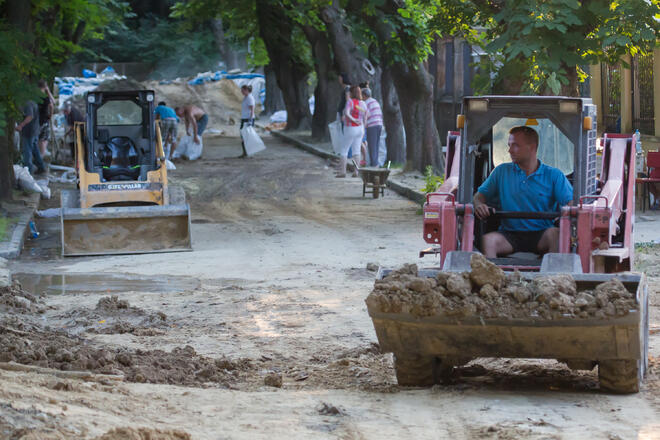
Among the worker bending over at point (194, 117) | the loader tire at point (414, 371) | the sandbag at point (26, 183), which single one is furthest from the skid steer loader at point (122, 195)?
the worker bending over at point (194, 117)

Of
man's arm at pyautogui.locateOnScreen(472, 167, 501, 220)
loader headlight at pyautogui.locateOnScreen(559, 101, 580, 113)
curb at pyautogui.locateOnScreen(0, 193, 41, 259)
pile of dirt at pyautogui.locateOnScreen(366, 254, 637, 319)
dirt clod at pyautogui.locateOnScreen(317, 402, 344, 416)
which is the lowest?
dirt clod at pyautogui.locateOnScreen(317, 402, 344, 416)

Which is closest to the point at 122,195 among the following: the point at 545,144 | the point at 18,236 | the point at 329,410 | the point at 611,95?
the point at 18,236

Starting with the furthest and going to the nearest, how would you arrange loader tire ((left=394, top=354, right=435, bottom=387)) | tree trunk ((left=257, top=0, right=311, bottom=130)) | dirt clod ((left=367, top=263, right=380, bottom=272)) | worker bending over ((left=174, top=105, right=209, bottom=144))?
tree trunk ((left=257, top=0, right=311, bottom=130))
worker bending over ((left=174, top=105, right=209, bottom=144))
dirt clod ((left=367, top=263, right=380, bottom=272))
loader tire ((left=394, top=354, right=435, bottom=387))

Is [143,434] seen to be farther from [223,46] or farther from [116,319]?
[223,46]

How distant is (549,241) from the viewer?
22.1 ft

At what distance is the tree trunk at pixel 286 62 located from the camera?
109 ft

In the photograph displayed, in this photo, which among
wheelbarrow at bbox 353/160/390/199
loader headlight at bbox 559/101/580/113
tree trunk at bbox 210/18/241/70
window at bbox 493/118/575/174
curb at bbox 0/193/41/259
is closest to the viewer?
loader headlight at bbox 559/101/580/113

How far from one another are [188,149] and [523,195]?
20252 millimetres

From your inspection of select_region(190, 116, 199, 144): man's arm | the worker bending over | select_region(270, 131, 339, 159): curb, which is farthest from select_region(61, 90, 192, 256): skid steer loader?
select_region(270, 131, 339, 159): curb

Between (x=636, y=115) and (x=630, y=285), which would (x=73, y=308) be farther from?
(x=636, y=115)

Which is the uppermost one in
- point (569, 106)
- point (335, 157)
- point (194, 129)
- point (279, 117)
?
point (279, 117)

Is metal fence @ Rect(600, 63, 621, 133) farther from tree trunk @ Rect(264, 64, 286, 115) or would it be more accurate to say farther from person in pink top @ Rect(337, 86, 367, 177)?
tree trunk @ Rect(264, 64, 286, 115)

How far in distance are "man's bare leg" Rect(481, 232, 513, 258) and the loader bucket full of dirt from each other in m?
1.23

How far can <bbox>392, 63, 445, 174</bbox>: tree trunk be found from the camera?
63.6 ft
